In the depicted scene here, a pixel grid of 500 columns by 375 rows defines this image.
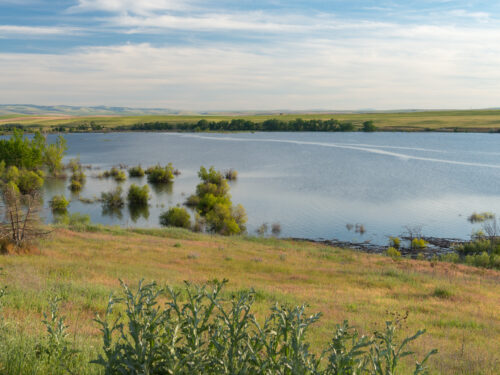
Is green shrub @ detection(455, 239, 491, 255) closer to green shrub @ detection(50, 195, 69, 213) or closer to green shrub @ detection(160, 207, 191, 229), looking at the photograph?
green shrub @ detection(160, 207, 191, 229)

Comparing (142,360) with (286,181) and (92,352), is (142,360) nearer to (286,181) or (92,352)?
(92,352)

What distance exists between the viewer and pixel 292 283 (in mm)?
16078

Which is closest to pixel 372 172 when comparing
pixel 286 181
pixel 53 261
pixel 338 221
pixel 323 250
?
pixel 286 181

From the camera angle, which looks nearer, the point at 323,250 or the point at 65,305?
the point at 65,305

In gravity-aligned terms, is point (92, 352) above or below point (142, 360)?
below

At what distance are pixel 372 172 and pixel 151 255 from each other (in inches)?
2166

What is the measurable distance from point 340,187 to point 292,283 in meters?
43.7

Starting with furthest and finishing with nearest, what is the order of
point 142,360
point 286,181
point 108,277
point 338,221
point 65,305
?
point 286,181, point 338,221, point 108,277, point 65,305, point 142,360

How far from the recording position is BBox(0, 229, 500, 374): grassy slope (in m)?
8.18

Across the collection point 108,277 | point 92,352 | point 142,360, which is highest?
point 142,360

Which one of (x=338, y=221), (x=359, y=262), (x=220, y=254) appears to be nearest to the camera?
(x=220, y=254)

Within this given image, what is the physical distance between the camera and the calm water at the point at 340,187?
4106 cm

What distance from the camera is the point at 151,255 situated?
20094mm

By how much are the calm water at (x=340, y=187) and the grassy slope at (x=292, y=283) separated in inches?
560
